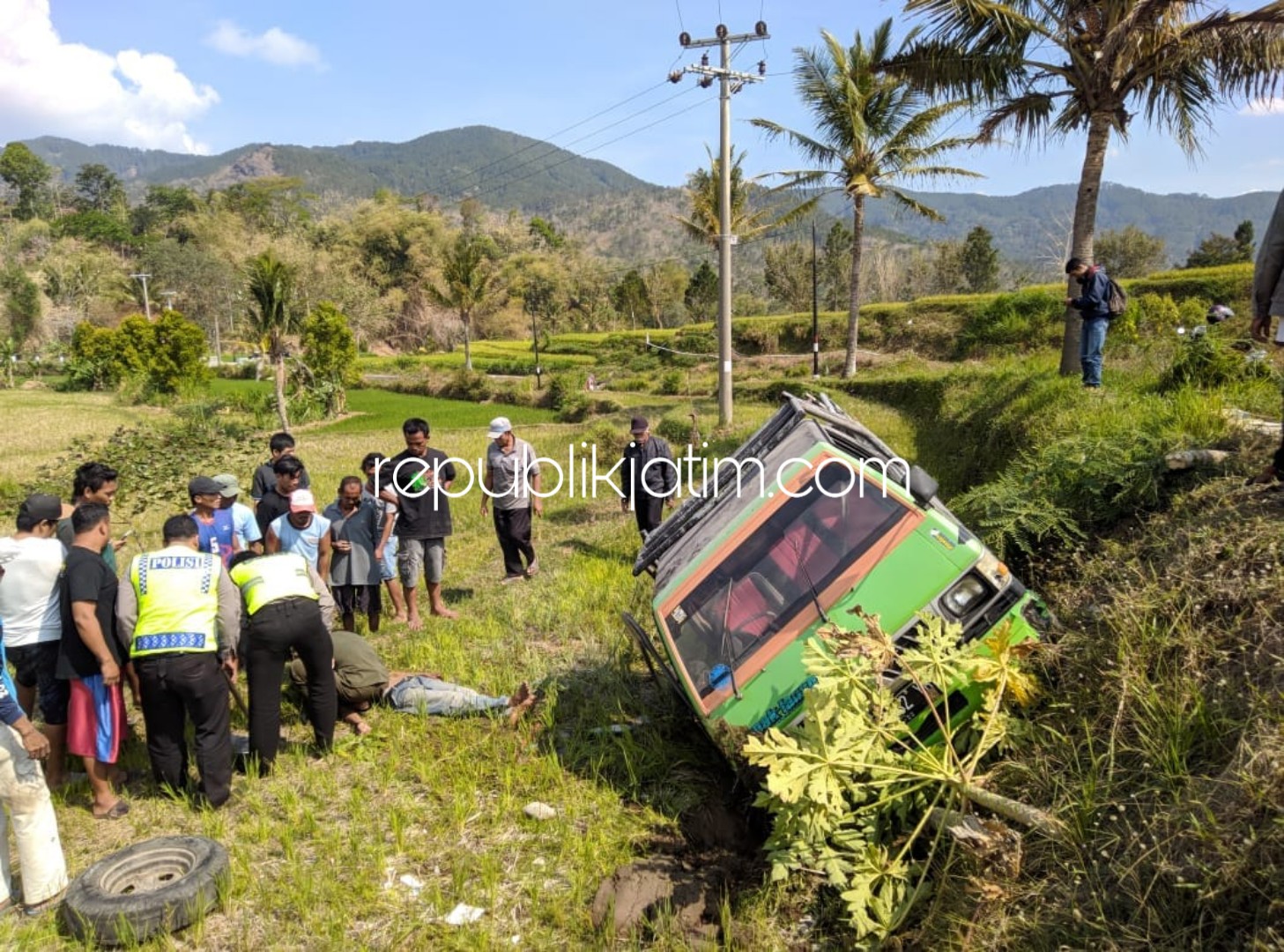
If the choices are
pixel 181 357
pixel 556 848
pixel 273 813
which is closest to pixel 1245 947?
pixel 556 848

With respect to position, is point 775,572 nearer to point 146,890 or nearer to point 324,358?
point 146,890

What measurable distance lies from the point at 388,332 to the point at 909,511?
8332 centimetres

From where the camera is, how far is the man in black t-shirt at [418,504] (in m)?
7.98

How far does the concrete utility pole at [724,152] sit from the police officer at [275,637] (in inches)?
623

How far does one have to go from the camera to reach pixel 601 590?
8.70 m

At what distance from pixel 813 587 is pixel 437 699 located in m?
3.13

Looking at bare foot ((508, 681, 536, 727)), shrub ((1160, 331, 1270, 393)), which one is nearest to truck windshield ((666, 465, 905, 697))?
→ bare foot ((508, 681, 536, 727))

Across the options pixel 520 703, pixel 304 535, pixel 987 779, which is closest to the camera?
→ pixel 987 779

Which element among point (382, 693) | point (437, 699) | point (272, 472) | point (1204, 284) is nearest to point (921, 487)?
point (437, 699)

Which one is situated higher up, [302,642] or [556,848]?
[302,642]

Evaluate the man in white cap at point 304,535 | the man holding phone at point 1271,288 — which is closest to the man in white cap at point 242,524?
the man in white cap at point 304,535

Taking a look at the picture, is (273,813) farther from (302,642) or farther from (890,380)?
(890,380)

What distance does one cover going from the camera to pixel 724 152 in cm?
2052

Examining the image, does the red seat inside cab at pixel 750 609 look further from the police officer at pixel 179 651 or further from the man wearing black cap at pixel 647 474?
the man wearing black cap at pixel 647 474
